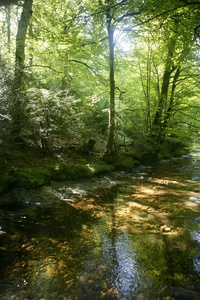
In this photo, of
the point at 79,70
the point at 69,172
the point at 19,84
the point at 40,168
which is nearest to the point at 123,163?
the point at 69,172

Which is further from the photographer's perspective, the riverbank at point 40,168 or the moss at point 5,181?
the riverbank at point 40,168

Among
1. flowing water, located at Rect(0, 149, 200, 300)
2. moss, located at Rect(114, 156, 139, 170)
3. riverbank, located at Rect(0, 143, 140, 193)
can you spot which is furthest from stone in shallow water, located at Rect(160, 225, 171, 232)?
moss, located at Rect(114, 156, 139, 170)

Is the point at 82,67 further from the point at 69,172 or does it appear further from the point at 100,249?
the point at 100,249

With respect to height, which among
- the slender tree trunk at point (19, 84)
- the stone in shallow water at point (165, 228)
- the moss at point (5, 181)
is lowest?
the stone in shallow water at point (165, 228)

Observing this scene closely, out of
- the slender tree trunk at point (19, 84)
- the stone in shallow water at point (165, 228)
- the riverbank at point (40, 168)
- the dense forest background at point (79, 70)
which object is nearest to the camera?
the stone in shallow water at point (165, 228)

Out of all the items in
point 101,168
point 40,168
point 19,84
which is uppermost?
point 19,84

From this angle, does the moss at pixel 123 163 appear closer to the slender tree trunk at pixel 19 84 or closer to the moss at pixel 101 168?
the moss at pixel 101 168

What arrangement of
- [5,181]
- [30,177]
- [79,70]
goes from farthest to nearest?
1. [79,70]
2. [30,177]
3. [5,181]

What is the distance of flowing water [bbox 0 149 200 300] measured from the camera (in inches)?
89.4

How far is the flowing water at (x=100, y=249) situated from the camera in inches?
89.4

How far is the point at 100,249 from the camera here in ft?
9.94

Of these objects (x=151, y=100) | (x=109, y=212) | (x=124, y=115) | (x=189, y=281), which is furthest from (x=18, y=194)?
(x=151, y=100)

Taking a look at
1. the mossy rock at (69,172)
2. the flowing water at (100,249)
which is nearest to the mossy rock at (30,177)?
the mossy rock at (69,172)

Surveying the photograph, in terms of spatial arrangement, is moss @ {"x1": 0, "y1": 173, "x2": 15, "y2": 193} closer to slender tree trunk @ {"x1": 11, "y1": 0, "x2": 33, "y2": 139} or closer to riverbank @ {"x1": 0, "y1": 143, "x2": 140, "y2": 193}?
riverbank @ {"x1": 0, "y1": 143, "x2": 140, "y2": 193}
